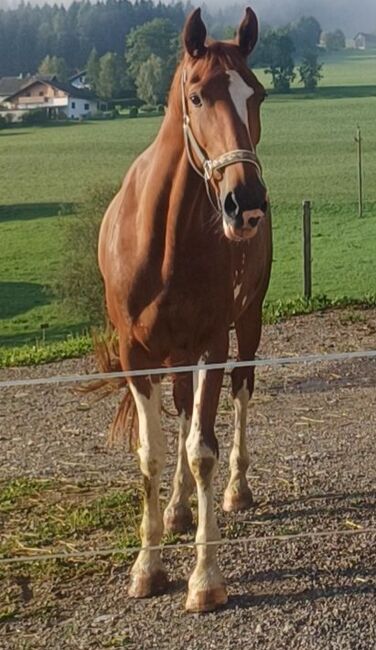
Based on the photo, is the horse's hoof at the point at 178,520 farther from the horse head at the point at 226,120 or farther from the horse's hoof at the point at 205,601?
the horse head at the point at 226,120

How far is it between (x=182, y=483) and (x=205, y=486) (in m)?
0.73

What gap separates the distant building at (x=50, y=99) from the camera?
115ft

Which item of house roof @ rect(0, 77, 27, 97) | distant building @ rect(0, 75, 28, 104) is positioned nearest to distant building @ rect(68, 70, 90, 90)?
distant building @ rect(0, 75, 28, 104)

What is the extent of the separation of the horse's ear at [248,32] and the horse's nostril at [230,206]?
730 mm

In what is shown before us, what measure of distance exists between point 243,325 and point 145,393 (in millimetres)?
1354

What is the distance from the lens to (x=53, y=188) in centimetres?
3759

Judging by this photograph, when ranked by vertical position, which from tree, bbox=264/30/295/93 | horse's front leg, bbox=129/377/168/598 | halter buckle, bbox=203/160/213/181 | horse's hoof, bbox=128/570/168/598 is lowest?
horse's hoof, bbox=128/570/168/598

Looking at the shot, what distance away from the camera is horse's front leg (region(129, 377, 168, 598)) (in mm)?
3988

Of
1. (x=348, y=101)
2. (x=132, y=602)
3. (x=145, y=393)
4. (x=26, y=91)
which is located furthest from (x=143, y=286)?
(x=348, y=101)

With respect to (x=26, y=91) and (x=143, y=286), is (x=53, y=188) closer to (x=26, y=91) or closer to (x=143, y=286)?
(x=26, y=91)

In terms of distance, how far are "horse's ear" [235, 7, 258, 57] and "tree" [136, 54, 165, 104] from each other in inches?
494

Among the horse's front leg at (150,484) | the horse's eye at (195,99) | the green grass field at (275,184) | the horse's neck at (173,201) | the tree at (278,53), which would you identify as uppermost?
the horse's eye at (195,99)

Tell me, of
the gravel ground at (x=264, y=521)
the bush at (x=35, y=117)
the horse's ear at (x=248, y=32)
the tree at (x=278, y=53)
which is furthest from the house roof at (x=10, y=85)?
the horse's ear at (x=248, y=32)

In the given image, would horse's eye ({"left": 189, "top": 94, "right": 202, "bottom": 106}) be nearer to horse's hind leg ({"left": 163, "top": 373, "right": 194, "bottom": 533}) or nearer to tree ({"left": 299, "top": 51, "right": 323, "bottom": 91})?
horse's hind leg ({"left": 163, "top": 373, "right": 194, "bottom": 533})
